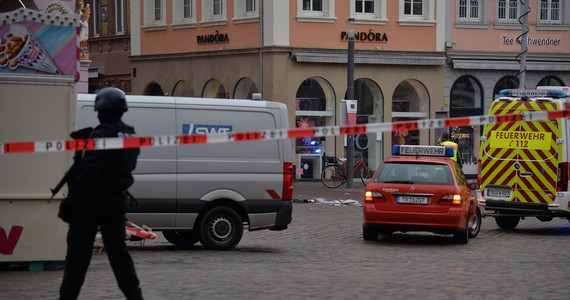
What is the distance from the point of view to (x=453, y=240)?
17875mm

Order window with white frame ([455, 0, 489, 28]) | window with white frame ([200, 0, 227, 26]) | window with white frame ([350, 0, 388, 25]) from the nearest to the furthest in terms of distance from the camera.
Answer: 1. window with white frame ([350, 0, 388, 25])
2. window with white frame ([200, 0, 227, 26])
3. window with white frame ([455, 0, 489, 28])

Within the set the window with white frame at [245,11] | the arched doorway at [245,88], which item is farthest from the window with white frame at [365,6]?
the arched doorway at [245,88]

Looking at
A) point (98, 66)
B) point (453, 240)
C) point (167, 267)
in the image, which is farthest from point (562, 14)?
point (167, 267)

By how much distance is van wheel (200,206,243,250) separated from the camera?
15.0m

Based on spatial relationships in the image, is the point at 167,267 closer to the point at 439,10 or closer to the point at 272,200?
the point at 272,200

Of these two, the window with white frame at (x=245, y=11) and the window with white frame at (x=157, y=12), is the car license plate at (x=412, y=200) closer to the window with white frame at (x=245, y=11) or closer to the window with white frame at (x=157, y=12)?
the window with white frame at (x=245, y=11)

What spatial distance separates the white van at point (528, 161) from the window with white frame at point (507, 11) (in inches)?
873

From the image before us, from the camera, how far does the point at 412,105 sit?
1639 inches

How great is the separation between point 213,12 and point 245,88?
3410 mm

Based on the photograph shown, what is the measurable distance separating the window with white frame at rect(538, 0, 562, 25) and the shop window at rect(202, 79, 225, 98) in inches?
497

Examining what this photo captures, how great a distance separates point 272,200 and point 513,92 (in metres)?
7.07

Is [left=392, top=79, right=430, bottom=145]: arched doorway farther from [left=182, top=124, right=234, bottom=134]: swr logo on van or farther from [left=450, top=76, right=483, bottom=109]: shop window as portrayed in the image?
[left=182, top=124, right=234, bottom=134]: swr logo on van

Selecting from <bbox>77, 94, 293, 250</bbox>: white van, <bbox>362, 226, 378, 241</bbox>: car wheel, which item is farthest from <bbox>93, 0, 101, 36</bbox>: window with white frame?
<bbox>77, 94, 293, 250</bbox>: white van

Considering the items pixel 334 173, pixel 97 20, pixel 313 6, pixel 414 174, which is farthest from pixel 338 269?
pixel 97 20
